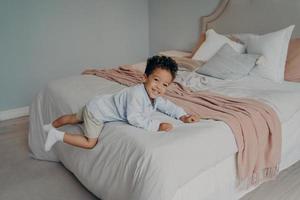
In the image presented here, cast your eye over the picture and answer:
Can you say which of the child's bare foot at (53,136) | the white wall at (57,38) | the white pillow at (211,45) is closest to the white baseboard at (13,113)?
the white wall at (57,38)

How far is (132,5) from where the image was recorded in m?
4.33

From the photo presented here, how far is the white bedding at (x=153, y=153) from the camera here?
1398 mm

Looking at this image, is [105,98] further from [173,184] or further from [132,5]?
[132,5]

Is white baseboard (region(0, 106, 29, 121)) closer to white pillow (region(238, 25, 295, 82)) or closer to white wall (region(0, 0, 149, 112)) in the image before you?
white wall (region(0, 0, 149, 112))

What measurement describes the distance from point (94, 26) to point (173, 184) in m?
3.13

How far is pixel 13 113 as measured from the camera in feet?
11.8

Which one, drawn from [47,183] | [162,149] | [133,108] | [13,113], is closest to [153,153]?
[162,149]

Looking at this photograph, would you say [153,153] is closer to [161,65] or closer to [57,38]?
[161,65]

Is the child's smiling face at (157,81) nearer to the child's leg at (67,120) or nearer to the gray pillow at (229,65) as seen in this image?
the child's leg at (67,120)

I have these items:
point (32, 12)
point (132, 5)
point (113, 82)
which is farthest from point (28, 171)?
point (132, 5)

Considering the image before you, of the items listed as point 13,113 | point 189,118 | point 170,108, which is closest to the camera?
point 189,118

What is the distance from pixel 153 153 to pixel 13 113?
9.09ft

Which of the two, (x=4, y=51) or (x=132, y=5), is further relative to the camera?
(x=132, y=5)

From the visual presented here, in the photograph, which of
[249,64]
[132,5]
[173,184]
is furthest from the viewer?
[132,5]
